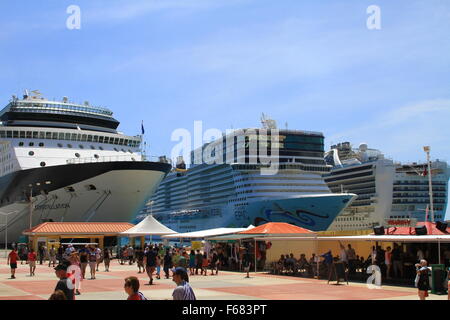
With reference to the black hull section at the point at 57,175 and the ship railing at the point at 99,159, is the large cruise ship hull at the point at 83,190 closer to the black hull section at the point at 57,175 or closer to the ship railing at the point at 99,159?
the black hull section at the point at 57,175

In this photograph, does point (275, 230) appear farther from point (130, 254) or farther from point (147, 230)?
point (130, 254)

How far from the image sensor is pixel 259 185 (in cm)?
6994

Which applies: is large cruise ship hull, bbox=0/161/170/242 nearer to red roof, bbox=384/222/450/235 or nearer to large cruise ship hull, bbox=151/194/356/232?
red roof, bbox=384/222/450/235

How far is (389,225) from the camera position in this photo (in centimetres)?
2289

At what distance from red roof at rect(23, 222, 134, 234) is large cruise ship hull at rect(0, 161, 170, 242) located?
4390 mm

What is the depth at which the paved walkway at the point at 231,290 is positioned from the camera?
13578 millimetres

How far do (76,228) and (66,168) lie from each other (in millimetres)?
5719

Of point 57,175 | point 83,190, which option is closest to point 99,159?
point 83,190

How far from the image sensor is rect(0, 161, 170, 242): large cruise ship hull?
3675cm

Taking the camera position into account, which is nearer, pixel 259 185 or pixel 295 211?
pixel 295 211

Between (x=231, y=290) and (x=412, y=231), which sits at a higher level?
(x=412, y=231)

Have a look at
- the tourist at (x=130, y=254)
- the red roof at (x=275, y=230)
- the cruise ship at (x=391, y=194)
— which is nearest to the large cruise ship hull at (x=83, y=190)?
the tourist at (x=130, y=254)
